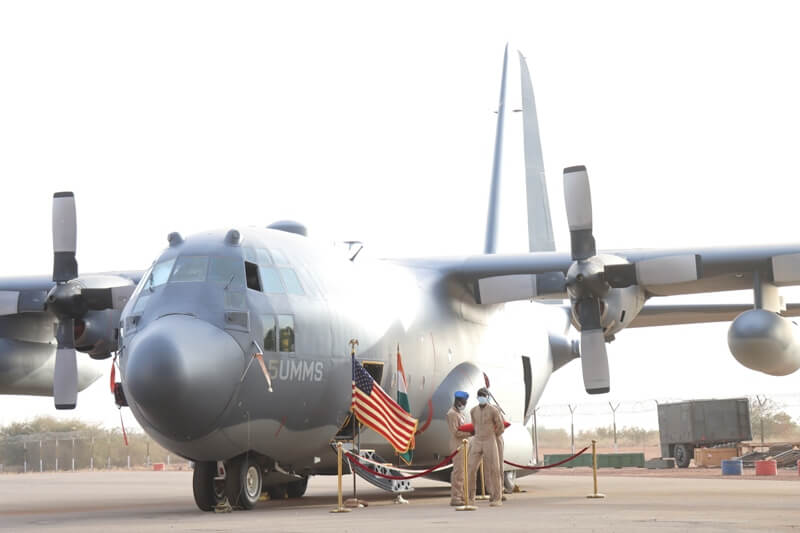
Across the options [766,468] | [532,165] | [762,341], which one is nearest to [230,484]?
[762,341]

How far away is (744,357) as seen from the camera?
18188 mm

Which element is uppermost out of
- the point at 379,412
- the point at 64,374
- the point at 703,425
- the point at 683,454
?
the point at 64,374

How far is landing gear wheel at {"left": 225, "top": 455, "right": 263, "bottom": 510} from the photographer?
14.4m

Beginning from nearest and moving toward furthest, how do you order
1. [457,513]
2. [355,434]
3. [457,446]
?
[457,513] < [457,446] < [355,434]

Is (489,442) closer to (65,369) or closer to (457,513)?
(457,513)

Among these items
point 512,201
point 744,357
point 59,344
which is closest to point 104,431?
point 512,201

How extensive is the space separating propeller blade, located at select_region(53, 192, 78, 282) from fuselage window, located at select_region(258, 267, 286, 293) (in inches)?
191

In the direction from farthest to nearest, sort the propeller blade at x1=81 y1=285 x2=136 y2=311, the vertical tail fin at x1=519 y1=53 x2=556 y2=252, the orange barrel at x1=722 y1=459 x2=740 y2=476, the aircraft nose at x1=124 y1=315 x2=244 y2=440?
the vertical tail fin at x1=519 y1=53 x2=556 y2=252 < the orange barrel at x1=722 y1=459 x2=740 y2=476 < the propeller blade at x1=81 y1=285 x2=136 y2=311 < the aircraft nose at x1=124 y1=315 x2=244 y2=440

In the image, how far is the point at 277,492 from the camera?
60.5ft

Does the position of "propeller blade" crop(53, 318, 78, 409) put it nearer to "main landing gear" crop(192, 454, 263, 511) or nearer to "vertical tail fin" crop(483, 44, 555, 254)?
"main landing gear" crop(192, 454, 263, 511)

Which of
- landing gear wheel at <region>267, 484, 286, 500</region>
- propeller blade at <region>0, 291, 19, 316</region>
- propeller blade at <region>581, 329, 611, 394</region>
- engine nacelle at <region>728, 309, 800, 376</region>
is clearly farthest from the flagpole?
propeller blade at <region>0, 291, 19, 316</region>

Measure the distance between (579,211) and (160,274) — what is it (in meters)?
7.58

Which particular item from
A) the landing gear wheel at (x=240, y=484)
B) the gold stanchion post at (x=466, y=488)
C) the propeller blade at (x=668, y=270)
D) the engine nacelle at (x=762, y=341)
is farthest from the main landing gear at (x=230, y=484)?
the engine nacelle at (x=762, y=341)

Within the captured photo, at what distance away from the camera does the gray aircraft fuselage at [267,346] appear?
13.3 meters
